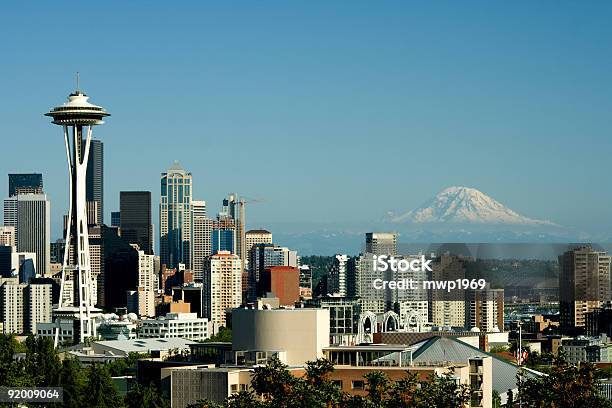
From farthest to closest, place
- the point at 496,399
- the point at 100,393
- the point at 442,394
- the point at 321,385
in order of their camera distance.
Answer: the point at 100,393 → the point at 496,399 → the point at 321,385 → the point at 442,394


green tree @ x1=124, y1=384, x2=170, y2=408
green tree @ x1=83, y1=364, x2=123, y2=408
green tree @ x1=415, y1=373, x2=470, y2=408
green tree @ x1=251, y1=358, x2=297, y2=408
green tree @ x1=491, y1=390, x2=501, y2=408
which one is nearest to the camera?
green tree @ x1=415, y1=373, x2=470, y2=408

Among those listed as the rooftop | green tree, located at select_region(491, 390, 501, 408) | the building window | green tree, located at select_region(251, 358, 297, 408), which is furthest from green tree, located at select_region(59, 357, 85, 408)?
the rooftop

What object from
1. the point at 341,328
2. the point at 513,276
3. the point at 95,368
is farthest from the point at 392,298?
the point at 95,368

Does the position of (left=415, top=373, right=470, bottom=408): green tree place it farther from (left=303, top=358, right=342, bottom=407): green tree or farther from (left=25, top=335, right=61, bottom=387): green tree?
(left=25, top=335, right=61, bottom=387): green tree

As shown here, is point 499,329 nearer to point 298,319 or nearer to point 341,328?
point 341,328

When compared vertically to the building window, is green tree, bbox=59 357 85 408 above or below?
below

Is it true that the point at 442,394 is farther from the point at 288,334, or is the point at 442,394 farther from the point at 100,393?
the point at 100,393

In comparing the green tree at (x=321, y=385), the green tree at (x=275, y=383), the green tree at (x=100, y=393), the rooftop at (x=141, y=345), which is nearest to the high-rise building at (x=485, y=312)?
the rooftop at (x=141, y=345)

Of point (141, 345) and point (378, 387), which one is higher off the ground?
point (378, 387)

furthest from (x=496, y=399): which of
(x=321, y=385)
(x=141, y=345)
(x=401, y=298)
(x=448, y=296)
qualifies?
(x=141, y=345)

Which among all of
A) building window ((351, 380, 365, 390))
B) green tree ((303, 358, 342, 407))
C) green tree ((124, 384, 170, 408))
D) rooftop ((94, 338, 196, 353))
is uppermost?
green tree ((303, 358, 342, 407))
